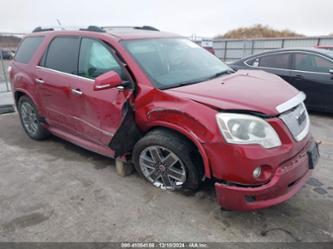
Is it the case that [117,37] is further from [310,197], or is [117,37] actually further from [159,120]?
[310,197]

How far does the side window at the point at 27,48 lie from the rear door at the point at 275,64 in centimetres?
452

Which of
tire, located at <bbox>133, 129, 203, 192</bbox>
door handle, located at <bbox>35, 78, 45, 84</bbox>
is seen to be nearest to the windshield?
tire, located at <bbox>133, 129, 203, 192</bbox>

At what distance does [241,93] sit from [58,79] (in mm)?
2375

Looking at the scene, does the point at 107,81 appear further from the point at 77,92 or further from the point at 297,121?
the point at 297,121

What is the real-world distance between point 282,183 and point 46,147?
3.43m

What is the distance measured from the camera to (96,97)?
3.38 metres

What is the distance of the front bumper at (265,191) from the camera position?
2.46m

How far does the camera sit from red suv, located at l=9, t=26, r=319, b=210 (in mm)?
2480

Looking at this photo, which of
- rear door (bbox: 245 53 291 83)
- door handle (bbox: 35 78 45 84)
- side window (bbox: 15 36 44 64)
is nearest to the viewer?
door handle (bbox: 35 78 45 84)

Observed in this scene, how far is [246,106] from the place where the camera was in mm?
2500

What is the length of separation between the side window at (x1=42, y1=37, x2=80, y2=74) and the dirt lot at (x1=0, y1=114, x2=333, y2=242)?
1.26 m

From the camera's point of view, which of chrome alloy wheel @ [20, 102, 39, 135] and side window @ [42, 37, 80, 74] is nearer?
side window @ [42, 37, 80, 74]

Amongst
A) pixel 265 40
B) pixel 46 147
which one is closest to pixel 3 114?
pixel 46 147

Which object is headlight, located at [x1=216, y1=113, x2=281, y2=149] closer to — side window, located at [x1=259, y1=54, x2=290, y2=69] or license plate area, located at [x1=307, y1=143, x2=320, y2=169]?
license plate area, located at [x1=307, y1=143, x2=320, y2=169]
